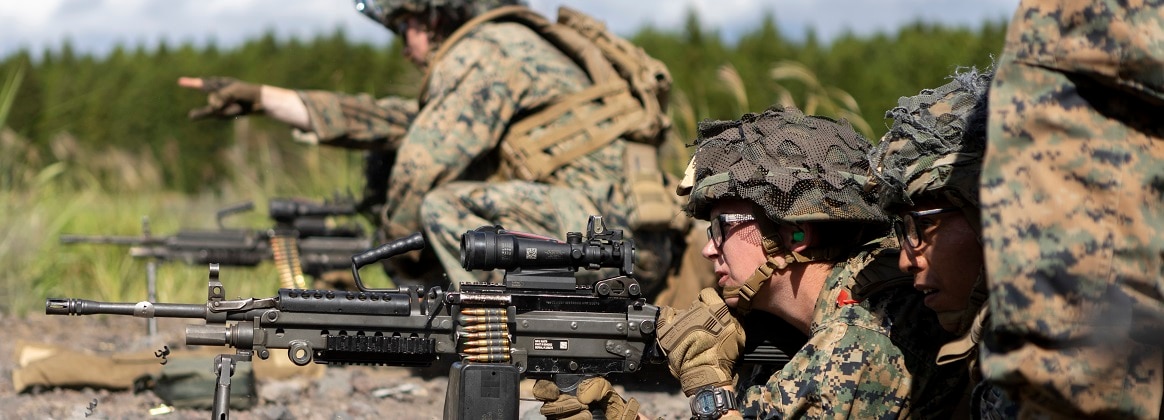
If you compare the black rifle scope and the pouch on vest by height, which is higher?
the black rifle scope

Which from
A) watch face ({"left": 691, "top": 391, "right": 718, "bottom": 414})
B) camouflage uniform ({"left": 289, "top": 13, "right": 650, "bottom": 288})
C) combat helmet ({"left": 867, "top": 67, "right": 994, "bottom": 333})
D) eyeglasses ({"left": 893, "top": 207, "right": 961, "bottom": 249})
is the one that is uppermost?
combat helmet ({"left": 867, "top": 67, "right": 994, "bottom": 333})

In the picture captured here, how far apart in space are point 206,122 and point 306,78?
1932mm

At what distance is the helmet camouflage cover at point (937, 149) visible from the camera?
3.39 meters

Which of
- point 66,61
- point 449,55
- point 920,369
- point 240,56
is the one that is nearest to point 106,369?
point 449,55

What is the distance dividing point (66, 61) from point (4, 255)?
1510cm

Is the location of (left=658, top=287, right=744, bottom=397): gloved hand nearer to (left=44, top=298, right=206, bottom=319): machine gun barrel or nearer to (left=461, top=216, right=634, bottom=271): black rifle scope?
→ (left=461, top=216, right=634, bottom=271): black rifle scope

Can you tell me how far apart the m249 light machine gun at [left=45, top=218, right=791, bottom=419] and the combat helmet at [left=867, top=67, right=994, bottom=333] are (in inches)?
39.9

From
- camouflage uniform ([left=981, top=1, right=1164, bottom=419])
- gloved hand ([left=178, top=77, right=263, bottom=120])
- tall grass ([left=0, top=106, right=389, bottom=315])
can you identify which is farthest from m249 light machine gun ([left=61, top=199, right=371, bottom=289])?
camouflage uniform ([left=981, top=1, right=1164, bottom=419])

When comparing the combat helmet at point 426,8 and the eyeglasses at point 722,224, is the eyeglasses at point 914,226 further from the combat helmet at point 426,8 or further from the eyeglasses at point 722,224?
the combat helmet at point 426,8

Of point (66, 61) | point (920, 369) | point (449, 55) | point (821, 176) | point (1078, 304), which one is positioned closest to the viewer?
point (1078, 304)

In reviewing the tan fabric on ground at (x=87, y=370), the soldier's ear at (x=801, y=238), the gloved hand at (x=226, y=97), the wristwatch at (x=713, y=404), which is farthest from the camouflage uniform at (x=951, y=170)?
the gloved hand at (x=226, y=97)

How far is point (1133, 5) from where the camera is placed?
105 inches

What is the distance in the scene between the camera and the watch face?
389 centimetres

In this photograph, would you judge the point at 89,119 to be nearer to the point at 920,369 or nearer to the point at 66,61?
the point at 66,61
